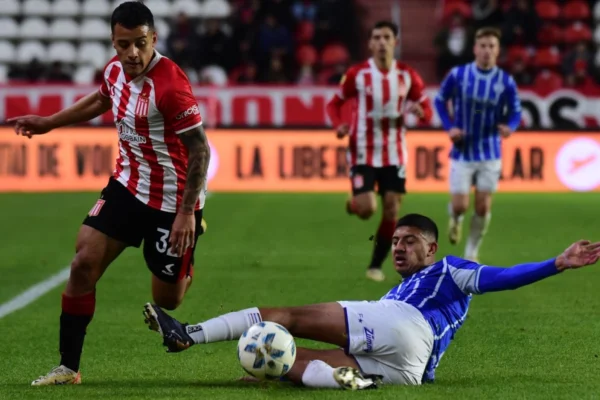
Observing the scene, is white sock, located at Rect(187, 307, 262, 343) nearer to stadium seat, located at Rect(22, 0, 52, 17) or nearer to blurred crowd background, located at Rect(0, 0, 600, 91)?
blurred crowd background, located at Rect(0, 0, 600, 91)

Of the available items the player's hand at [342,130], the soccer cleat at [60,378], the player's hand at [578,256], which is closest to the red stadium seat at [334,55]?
the player's hand at [342,130]

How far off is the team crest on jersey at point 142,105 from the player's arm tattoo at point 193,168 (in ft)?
0.86

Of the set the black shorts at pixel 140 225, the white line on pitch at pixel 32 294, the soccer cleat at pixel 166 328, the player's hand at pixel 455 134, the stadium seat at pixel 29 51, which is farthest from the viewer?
the stadium seat at pixel 29 51

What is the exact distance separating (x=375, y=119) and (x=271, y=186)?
8.76 meters

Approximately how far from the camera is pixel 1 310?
30.0 feet

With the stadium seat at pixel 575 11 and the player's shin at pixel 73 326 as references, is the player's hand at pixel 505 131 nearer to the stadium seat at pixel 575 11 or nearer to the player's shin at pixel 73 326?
the player's shin at pixel 73 326

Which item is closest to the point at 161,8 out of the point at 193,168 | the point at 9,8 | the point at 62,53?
the point at 62,53

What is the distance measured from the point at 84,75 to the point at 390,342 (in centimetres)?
1776

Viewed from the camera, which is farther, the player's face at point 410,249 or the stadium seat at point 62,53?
the stadium seat at point 62,53

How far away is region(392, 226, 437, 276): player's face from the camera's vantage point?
6246mm

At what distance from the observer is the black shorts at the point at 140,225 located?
6398 mm

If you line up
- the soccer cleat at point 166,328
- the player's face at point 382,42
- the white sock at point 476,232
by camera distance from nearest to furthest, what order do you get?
the soccer cleat at point 166,328 → the player's face at point 382,42 → the white sock at point 476,232

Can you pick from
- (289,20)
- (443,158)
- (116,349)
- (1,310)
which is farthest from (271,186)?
(116,349)

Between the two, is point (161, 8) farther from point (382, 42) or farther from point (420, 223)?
point (420, 223)
